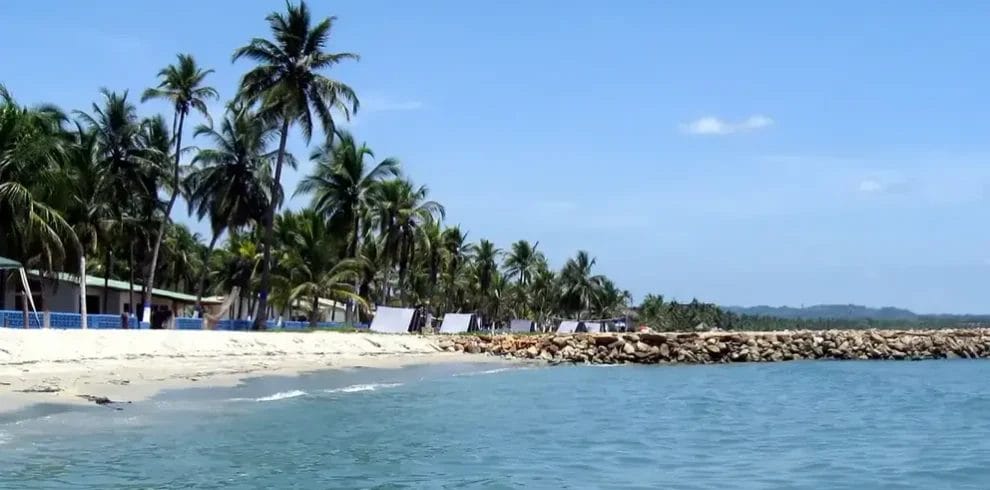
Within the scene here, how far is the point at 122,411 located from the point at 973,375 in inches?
1305

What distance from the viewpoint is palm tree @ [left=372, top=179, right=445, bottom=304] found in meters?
51.6

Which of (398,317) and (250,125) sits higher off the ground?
(250,125)

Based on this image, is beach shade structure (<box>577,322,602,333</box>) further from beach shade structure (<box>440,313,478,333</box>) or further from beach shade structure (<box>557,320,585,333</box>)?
beach shade structure (<box>440,313,478,333</box>)

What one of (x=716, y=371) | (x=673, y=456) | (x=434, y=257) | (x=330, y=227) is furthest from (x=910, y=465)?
(x=434, y=257)

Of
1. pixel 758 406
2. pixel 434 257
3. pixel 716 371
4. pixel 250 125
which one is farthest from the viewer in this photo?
pixel 434 257

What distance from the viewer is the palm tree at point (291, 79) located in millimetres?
→ 38250

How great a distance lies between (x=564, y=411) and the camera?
66.4ft

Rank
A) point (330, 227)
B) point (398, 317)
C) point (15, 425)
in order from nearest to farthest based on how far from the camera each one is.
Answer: point (15, 425)
point (398, 317)
point (330, 227)

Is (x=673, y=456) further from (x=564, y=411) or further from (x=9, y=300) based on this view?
(x=9, y=300)

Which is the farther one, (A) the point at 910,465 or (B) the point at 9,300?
(B) the point at 9,300

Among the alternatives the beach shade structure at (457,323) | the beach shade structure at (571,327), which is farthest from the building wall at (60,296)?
the beach shade structure at (571,327)

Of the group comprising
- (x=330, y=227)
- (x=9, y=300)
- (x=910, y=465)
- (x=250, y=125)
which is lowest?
(x=910, y=465)

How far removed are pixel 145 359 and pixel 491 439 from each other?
1141 cm

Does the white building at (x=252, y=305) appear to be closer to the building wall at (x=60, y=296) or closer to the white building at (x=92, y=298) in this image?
the white building at (x=92, y=298)
